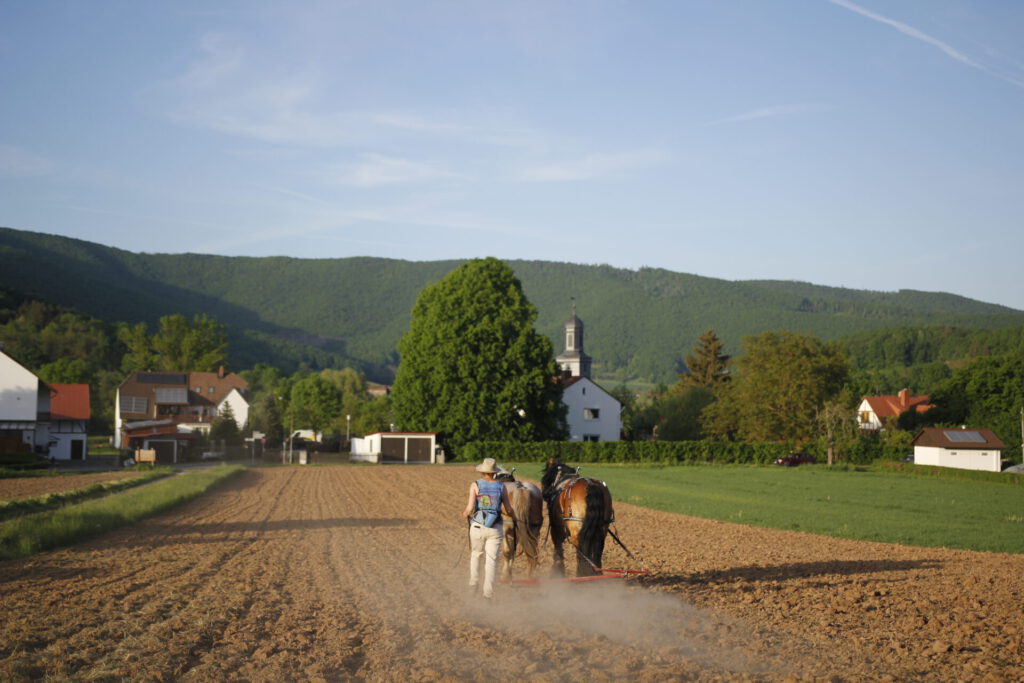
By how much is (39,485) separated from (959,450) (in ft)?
169

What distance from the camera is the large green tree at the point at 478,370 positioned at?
61.5 meters

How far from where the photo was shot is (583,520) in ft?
41.7

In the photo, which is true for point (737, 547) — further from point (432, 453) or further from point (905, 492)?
point (432, 453)

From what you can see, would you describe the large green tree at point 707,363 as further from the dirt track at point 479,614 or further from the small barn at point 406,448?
the dirt track at point 479,614

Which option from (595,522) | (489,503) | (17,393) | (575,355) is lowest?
(595,522)

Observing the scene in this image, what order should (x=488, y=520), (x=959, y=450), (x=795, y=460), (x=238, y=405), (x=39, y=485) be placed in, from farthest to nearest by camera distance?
(x=238, y=405) → (x=795, y=460) → (x=959, y=450) → (x=39, y=485) → (x=488, y=520)

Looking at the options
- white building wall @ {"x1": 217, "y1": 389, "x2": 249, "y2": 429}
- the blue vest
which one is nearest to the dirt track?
the blue vest

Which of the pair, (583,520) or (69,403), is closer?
(583,520)

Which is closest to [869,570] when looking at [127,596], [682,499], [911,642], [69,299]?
[911,642]

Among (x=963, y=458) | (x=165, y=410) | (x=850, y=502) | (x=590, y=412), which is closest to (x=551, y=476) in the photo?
(x=850, y=502)

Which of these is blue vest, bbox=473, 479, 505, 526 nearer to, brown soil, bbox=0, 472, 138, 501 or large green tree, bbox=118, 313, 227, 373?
brown soil, bbox=0, 472, 138, 501

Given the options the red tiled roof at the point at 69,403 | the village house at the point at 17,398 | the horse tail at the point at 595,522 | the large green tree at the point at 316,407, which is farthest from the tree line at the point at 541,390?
the horse tail at the point at 595,522

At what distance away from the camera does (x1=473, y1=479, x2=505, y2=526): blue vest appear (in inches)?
464

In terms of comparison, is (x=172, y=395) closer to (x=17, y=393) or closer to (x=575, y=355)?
(x=17, y=393)
